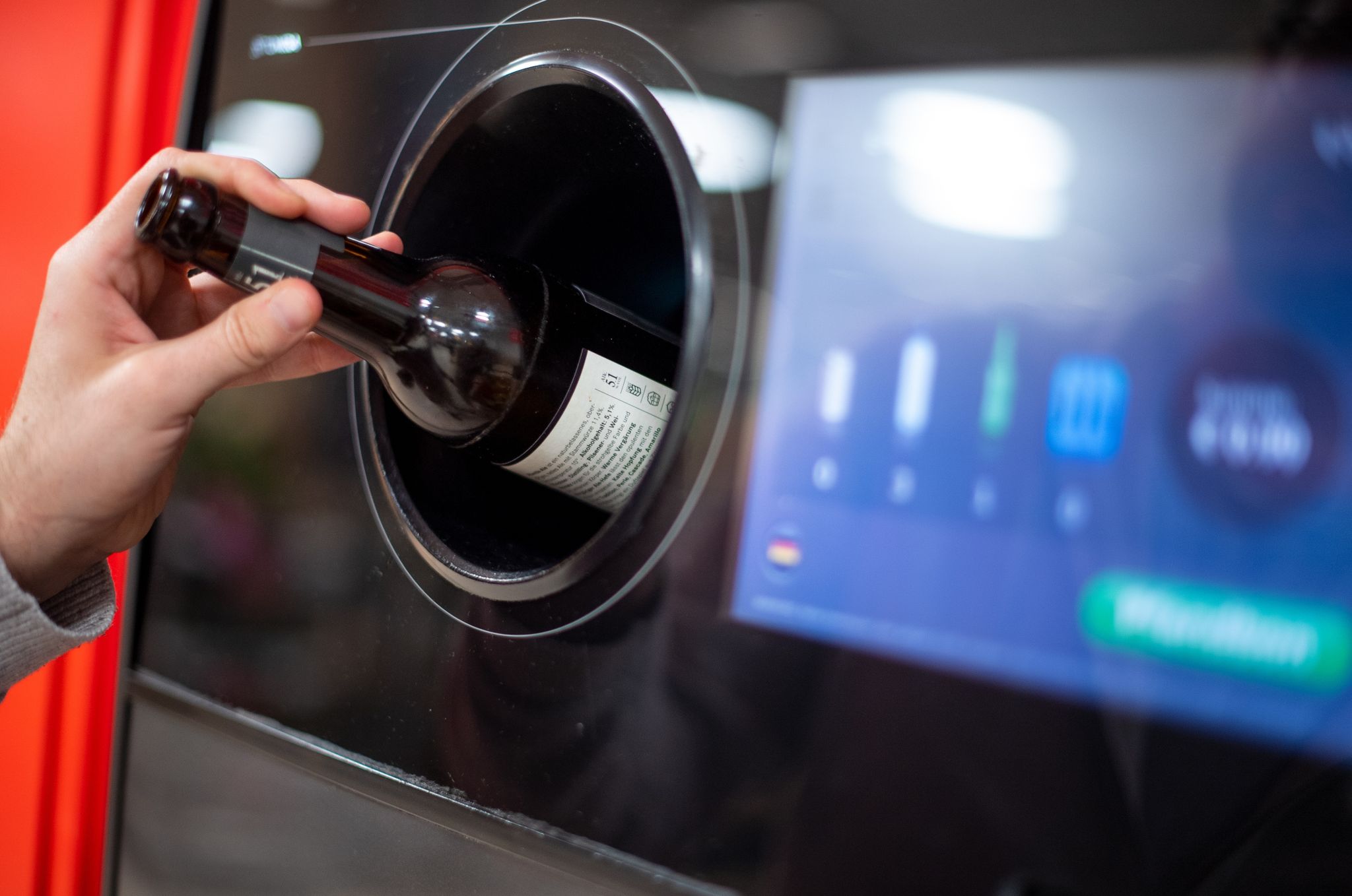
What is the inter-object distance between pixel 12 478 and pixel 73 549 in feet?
0.21

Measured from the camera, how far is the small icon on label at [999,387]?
1.33ft

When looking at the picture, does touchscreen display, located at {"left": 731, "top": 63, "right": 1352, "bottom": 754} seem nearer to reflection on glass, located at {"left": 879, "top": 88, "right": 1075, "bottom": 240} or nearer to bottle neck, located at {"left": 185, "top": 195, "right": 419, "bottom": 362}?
reflection on glass, located at {"left": 879, "top": 88, "right": 1075, "bottom": 240}

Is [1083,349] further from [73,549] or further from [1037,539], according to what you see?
[73,549]

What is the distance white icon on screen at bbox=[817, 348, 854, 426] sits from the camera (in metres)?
0.45

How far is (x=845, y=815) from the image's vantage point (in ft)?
1.42

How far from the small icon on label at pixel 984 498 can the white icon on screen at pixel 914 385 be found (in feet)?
0.12

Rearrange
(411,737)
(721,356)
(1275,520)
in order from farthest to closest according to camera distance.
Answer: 1. (411,737)
2. (721,356)
3. (1275,520)

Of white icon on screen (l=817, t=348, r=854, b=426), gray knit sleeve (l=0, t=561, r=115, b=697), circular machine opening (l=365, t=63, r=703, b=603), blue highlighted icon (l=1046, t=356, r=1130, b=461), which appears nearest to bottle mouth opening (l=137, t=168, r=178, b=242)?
circular machine opening (l=365, t=63, r=703, b=603)

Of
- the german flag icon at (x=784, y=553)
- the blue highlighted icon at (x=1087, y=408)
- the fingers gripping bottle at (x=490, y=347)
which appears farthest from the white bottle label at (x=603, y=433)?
the blue highlighted icon at (x=1087, y=408)

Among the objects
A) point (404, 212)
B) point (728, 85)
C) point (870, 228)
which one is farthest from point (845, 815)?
point (404, 212)

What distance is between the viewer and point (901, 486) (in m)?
0.43

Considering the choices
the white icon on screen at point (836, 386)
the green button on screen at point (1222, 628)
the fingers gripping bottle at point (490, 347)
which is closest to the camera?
the green button on screen at point (1222, 628)

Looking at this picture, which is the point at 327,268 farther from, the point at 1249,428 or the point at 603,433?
the point at 1249,428

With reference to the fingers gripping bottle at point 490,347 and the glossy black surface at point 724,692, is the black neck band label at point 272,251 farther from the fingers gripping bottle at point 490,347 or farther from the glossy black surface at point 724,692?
the glossy black surface at point 724,692
